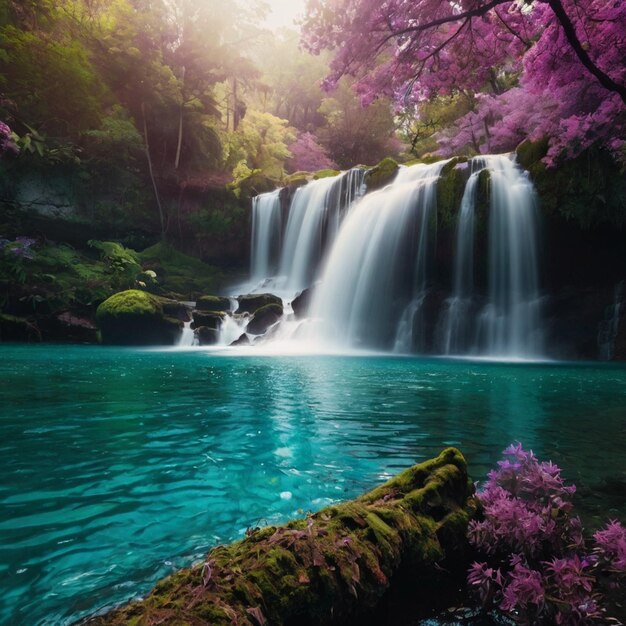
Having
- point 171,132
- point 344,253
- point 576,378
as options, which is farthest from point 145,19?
point 576,378

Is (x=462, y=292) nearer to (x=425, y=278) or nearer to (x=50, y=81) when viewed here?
(x=425, y=278)

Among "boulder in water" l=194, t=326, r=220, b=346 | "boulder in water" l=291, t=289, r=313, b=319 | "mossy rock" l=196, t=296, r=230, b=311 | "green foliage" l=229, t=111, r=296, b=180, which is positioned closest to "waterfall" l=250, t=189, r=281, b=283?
"green foliage" l=229, t=111, r=296, b=180

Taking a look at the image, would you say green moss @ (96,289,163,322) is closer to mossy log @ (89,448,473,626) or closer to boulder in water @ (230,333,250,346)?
boulder in water @ (230,333,250,346)

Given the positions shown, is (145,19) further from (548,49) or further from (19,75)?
(548,49)

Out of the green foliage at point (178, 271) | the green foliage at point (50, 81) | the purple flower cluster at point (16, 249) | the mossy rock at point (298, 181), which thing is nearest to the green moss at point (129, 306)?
the purple flower cluster at point (16, 249)

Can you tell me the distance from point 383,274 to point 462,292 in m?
3.49

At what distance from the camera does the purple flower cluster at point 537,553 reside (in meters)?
1.75

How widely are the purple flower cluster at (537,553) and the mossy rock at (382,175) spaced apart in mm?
21438

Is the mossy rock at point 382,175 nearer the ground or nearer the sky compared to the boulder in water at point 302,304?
nearer the sky

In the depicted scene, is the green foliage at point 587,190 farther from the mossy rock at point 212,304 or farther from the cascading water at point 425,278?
the mossy rock at point 212,304

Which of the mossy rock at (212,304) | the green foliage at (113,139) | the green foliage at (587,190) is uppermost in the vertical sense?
the green foliage at (113,139)

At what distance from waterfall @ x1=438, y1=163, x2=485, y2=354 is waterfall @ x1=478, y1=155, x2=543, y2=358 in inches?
23.8

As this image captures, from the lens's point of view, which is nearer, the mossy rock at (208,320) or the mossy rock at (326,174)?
the mossy rock at (208,320)

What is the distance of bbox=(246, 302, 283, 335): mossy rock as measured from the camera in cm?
1961
